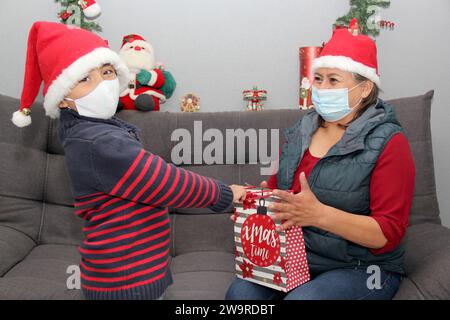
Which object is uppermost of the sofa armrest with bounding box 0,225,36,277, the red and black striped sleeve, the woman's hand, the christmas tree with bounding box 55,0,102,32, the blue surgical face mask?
the christmas tree with bounding box 55,0,102,32

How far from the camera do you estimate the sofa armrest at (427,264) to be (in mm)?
1182

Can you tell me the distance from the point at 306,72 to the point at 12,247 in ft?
4.96

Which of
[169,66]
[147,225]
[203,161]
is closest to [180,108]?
[169,66]

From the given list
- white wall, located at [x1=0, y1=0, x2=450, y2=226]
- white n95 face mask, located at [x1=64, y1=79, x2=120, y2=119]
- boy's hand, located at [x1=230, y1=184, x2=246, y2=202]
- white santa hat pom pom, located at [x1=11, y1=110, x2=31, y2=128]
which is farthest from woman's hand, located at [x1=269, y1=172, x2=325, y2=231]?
white wall, located at [x1=0, y1=0, x2=450, y2=226]

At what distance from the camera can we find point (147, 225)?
1.13 meters

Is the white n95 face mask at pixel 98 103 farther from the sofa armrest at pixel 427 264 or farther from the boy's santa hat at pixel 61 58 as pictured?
the sofa armrest at pixel 427 264

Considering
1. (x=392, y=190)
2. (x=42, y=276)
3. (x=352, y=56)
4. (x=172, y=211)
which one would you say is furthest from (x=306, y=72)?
(x=42, y=276)

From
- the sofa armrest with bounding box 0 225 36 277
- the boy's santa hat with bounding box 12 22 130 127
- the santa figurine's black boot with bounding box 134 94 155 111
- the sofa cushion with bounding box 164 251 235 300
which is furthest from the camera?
the santa figurine's black boot with bounding box 134 94 155 111

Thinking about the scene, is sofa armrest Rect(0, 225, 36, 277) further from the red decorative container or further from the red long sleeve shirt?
the red decorative container

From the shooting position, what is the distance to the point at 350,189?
1.25 metres

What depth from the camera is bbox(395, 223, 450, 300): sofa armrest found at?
3.88 feet

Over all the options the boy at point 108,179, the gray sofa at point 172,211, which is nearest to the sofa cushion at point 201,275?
the gray sofa at point 172,211

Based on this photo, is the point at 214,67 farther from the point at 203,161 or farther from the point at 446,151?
→ the point at 446,151
